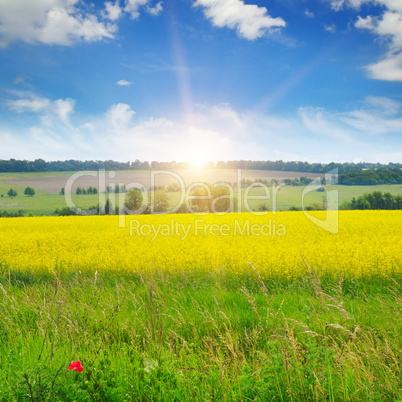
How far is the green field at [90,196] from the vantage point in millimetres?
48219

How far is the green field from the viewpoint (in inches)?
1898

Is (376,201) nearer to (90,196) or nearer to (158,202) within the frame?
(158,202)

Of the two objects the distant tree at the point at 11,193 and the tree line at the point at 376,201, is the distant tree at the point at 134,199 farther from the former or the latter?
the tree line at the point at 376,201

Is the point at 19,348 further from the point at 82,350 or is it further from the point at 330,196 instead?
the point at 330,196

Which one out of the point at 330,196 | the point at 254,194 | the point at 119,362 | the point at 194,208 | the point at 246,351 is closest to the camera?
the point at 119,362

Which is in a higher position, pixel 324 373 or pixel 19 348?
pixel 324 373

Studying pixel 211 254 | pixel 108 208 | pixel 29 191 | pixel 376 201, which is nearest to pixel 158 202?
pixel 108 208

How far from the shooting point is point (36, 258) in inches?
424

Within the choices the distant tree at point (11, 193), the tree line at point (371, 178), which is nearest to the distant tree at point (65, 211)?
the distant tree at point (11, 193)

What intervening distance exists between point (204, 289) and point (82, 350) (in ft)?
11.0

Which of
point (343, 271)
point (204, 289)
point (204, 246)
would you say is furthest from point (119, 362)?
point (204, 246)

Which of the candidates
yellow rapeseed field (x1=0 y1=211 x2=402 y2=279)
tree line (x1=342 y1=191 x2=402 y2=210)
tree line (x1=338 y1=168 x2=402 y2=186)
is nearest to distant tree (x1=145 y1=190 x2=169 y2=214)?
yellow rapeseed field (x1=0 y1=211 x2=402 y2=279)

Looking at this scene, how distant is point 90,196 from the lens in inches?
2111

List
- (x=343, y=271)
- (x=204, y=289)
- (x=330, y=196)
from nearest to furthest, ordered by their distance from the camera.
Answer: (x=204, y=289) → (x=343, y=271) → (x=330, y=196)
